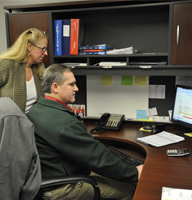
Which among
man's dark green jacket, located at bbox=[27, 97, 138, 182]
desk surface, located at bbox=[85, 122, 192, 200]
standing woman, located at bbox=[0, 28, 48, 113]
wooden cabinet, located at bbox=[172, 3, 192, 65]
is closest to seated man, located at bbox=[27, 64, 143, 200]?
man's dark green jacket, located at bbox=[27, 97, 138, 182]

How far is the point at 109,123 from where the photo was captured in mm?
2328

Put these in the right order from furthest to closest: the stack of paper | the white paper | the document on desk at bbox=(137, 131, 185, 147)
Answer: the white paper < the stack of paper < the document on desk at bbox=(137, 131, 185, 147)

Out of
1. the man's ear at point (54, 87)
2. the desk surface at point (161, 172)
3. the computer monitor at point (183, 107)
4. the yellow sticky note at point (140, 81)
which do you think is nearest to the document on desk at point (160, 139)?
the desk surface at point (161, 172)

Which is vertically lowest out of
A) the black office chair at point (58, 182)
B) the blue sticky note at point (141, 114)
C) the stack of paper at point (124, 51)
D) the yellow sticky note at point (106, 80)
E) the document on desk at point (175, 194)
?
the black office chair at point (58, 182)

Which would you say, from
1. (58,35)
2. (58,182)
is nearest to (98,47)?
(58,35)

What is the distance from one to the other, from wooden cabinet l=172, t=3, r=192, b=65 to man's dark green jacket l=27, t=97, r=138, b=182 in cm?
96

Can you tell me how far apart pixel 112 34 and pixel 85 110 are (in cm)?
80

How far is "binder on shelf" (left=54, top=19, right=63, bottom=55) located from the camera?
86.7 inches

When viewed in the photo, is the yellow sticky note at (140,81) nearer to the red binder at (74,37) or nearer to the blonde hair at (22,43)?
the red binder at (74,37)

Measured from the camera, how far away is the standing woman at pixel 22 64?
6.64 ft

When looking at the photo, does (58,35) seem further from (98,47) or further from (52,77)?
(52,77)

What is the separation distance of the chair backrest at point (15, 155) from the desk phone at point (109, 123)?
3.45ft

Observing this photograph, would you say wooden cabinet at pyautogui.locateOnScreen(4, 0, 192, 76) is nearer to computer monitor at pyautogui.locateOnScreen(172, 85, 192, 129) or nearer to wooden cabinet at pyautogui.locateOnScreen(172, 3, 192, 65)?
wooden cabinet at pyautogui.locateOnScreen(172, 3, 192, 65)

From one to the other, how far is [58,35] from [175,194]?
5.25 feet
